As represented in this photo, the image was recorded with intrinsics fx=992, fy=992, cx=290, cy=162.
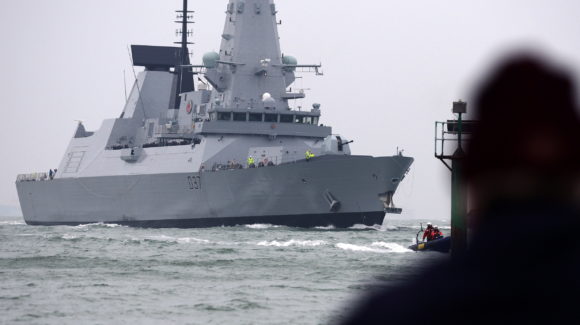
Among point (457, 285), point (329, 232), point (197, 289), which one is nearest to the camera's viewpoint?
point (457, 285)

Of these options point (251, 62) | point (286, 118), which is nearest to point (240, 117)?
point (286, 118)

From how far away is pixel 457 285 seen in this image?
7.06 ft

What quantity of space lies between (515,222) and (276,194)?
4682cm

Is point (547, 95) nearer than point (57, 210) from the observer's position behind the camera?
Yes

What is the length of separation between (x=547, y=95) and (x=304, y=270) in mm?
23992

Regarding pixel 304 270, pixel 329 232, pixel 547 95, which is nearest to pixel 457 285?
pixel 547 95

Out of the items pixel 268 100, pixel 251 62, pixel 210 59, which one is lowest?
pixel 268 100

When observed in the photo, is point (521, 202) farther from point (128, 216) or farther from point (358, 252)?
point (128, 216)

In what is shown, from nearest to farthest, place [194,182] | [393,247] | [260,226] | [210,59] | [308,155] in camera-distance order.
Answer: [393,247] → [308,155] → [260,226] → [194,182] → [210,59]

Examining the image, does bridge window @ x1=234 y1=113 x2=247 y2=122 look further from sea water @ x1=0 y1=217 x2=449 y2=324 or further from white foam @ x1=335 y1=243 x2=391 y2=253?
white foam @ x1=335 y1=243 x2=391 y2=253

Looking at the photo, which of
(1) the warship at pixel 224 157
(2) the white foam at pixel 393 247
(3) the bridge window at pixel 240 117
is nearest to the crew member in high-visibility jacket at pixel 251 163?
(1) the warship at pixel 224 157

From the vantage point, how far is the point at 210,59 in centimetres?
5762

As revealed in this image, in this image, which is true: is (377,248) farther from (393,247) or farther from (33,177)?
(33,177)

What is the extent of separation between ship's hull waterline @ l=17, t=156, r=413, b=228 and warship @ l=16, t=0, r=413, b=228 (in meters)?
0.06
